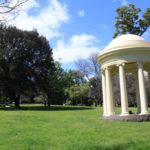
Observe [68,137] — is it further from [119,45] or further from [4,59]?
[4,59]

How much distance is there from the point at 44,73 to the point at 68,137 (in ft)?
148

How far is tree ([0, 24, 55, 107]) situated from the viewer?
57.1 m

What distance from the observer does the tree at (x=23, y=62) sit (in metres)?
57.1

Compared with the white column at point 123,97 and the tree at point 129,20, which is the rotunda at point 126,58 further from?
the tree at point 129,20

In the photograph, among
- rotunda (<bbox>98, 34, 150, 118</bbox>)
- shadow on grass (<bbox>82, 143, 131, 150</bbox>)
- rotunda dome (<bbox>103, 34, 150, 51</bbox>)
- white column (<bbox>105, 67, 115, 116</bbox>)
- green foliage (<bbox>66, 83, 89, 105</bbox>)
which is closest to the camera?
shadow on grass (<bbox>82, 143, 131, 150</bbox>)

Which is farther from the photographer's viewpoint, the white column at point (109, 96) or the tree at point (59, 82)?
the tree at point (59, 82)

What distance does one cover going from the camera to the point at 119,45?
92.1ft

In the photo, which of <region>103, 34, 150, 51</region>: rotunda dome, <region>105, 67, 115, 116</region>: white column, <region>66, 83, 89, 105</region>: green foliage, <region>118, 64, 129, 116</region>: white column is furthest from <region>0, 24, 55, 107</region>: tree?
<region>118, 64, 129, 116</region>: white column

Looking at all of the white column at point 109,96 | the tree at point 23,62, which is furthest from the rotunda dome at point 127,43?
the tree at point 23,62

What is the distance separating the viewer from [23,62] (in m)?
58.6

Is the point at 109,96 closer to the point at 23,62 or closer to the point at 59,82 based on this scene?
the point at 23,62

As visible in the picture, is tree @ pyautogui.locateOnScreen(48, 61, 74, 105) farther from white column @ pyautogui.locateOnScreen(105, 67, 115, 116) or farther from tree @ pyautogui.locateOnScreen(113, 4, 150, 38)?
white column @ pyautogui.locateOnScreen(105, 67, 115, 116)

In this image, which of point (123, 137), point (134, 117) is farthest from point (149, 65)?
point (123, 137)

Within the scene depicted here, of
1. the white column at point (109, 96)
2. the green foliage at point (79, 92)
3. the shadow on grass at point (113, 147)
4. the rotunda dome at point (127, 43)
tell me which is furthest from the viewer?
the green foliage at point (79, 92)
